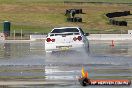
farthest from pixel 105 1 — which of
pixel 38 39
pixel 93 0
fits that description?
pixel 38 39

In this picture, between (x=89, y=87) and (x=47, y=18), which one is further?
(x=47, y=18)

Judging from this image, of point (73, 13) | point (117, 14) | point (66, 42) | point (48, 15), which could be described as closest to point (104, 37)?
point (73, 13)

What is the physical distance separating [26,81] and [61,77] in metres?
1.50

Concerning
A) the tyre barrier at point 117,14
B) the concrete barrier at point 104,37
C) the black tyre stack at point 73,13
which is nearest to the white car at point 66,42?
the concrete barrier at point 104,37

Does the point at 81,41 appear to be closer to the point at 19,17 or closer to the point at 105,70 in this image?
the point at 105,70

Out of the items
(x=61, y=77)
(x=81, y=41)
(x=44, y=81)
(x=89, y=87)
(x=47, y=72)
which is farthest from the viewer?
(x=81, y=41)

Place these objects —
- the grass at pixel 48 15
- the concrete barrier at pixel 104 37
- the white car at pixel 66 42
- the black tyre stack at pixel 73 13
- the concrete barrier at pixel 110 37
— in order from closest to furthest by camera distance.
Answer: the white car at pixel 66 42
the concrete barrier at pixel 104 37
the concrete barrier at pixel 110 37
the grass at pixel 48 15
the black tyre stack at pixel 73 13

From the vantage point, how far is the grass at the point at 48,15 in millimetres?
65125

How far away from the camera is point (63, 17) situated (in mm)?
71812

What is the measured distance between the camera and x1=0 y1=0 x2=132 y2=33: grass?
6512 centimetres

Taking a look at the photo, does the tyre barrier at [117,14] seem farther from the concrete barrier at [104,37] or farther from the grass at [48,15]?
the concrete barrier at [104,37]

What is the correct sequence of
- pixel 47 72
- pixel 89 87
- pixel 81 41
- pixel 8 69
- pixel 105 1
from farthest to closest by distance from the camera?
1. pixel 105 1
2. pixel 81 41
3. pixel 8 69
4. pixel 47 72
5. pixel 89 87

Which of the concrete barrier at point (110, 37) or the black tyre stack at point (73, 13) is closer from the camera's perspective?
the concrete barrier at point (110, 37)

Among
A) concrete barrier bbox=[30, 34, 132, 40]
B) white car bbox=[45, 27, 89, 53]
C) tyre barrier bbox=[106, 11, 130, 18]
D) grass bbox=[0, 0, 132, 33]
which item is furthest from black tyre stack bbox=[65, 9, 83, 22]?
white car bbox=[45, 27, 89, 53]
